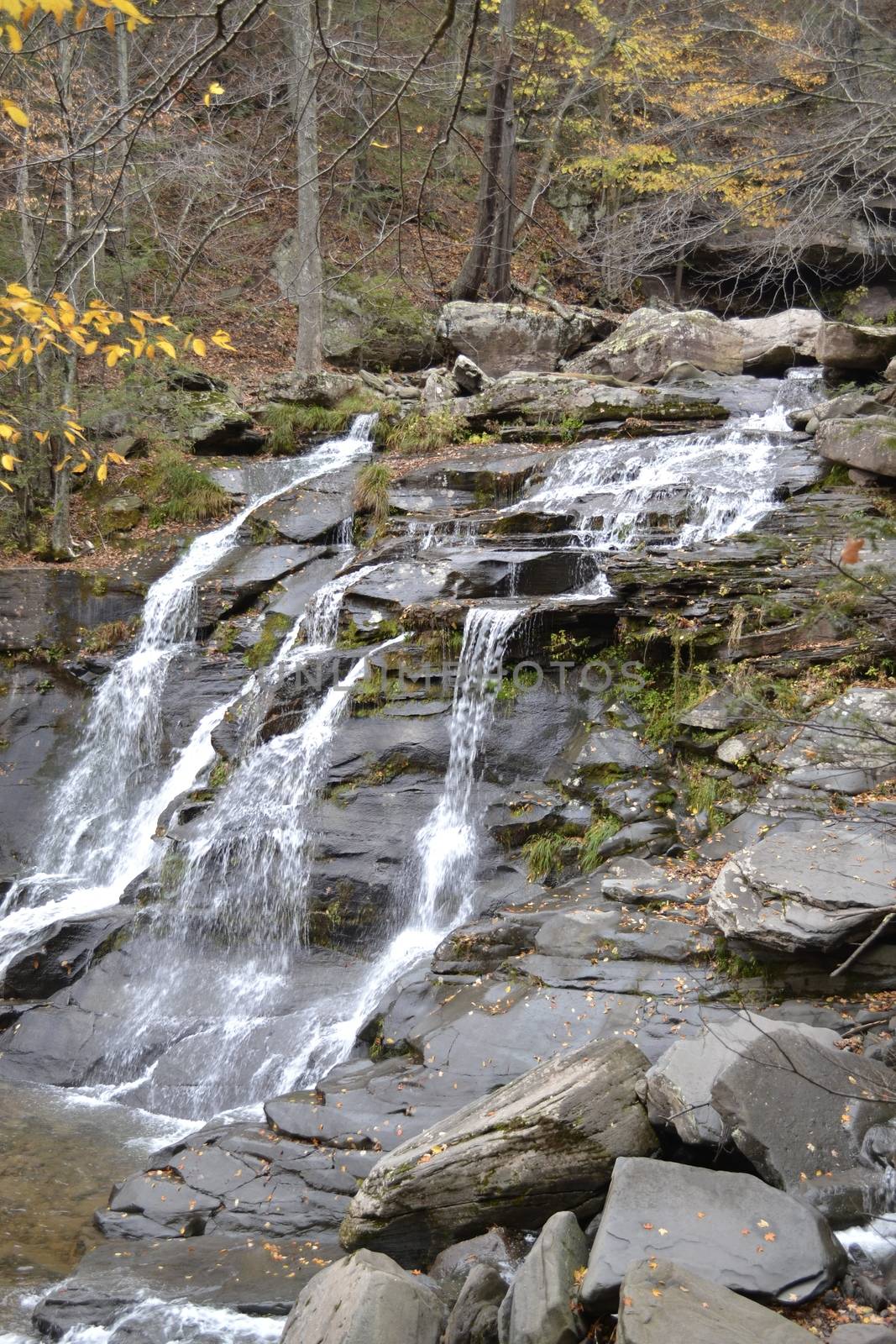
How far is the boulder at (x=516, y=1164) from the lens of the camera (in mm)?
4668

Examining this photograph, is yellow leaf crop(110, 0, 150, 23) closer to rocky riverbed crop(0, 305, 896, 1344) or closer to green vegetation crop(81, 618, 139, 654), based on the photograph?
rocky riverbed crop(0, 305, 896, 1344)

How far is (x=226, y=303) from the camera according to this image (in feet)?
64.7

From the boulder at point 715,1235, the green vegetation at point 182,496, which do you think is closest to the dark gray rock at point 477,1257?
the boulder at point 715,1235

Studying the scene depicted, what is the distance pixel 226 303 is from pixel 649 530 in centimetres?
1252

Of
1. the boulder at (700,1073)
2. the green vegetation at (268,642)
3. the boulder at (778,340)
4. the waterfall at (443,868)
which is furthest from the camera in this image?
the boulder at (778,340)

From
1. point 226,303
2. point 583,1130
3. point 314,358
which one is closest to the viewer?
point 583,1130

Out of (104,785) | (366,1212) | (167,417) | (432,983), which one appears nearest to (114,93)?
(167,417)

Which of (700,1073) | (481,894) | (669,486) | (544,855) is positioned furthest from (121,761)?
(700,1073)

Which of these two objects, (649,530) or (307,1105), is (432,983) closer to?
(307,1105)

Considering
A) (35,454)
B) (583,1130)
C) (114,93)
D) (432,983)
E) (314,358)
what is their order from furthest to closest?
1. (314,358)
2. (114,93)
3. (35,454)
4. (432,983)
5. (583,1130)

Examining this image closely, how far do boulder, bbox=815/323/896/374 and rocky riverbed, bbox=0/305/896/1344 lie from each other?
0.21 ft

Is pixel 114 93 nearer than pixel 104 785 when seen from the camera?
No

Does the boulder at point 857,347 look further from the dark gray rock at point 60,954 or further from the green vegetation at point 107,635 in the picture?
the dark gray rock at point 60,954

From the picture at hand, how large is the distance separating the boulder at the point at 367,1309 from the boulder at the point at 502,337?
14994 millimetres
